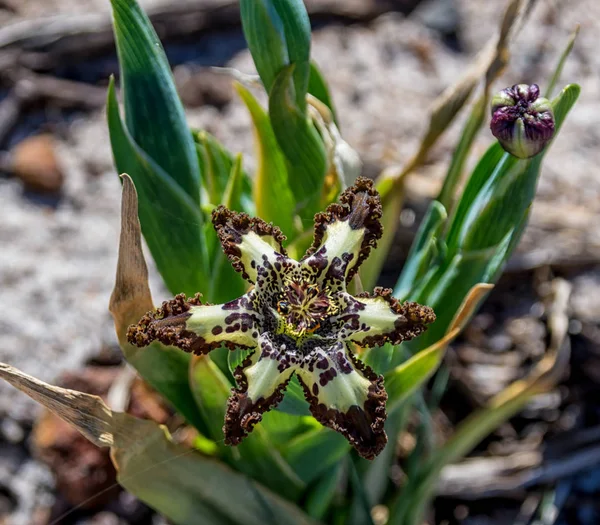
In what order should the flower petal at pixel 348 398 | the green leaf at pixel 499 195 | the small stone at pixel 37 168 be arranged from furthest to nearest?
the small stone at pixel 37 168 → the green leaf at pixel 499 195 → the flower petal at pixel 348 398

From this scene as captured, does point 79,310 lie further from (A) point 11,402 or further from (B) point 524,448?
(B) point 524,448

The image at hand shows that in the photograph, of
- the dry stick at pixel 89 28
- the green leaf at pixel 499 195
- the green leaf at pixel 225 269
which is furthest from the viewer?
the dry stick at pixel 89 28

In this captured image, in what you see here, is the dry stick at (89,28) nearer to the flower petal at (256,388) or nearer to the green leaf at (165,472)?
the green leaf at (165,472)

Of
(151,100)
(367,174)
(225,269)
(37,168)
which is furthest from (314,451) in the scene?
(37,168)

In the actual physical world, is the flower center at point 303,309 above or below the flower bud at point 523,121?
below

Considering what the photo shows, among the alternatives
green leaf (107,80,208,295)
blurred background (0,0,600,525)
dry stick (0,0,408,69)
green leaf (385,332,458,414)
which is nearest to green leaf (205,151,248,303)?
green leaf (107,80,208,295)

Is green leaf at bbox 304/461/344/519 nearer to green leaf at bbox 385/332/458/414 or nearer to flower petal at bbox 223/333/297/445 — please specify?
green leaf at bbox 385/332/458/414

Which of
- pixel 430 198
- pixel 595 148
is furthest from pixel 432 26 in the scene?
pixel 430 198

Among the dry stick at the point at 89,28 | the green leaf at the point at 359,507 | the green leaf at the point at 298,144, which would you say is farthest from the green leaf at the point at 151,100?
the dry stick at the point at 89,28
